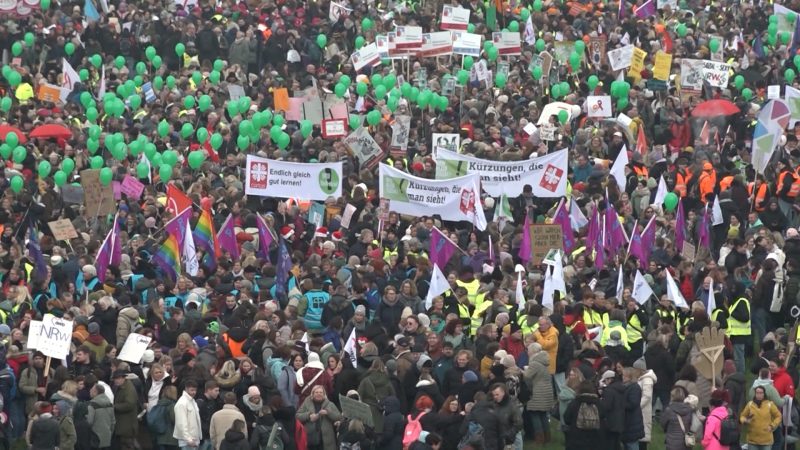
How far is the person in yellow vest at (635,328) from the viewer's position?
2491 centimetres

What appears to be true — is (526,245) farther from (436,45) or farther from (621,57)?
(436,45)

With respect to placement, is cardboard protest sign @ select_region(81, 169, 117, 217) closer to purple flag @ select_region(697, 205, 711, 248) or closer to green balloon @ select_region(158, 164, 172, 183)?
green balloon @ select_region(158, 164, 172, 183)

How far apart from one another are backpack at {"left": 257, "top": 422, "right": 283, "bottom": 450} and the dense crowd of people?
0.03 metres

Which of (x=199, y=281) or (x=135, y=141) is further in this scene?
(x=135, y=141)

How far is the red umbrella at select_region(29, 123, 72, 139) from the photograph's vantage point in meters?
33.3

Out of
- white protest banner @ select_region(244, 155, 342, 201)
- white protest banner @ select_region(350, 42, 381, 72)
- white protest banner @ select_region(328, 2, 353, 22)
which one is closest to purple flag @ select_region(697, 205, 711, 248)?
white protest banner @ select_region(244, 155, 342, 201)

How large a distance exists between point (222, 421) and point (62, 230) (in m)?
7.15

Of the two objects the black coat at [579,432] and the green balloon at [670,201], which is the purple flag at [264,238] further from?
the black coat at [579,432]

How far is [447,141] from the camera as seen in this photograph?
108 ft

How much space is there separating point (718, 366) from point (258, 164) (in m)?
8.97

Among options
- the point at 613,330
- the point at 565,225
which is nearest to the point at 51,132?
the point at 565,225

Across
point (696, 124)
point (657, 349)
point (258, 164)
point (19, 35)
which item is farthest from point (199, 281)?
point (19, 35)

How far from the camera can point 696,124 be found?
34.7 meters

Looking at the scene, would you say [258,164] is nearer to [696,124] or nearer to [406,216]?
[406,216]
